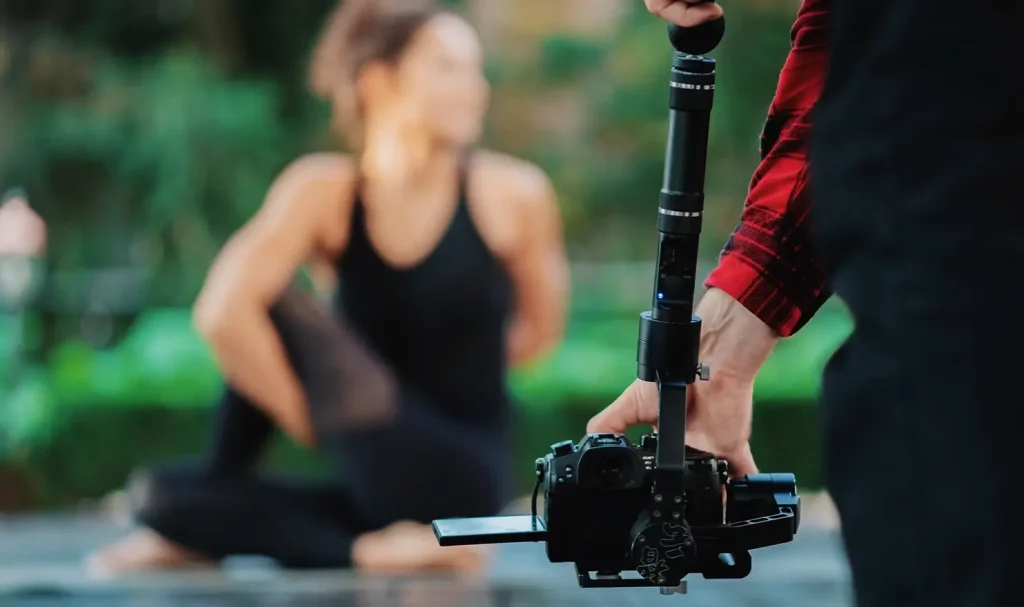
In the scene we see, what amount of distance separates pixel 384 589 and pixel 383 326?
0.71 meters

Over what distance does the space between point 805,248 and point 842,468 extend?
308mm

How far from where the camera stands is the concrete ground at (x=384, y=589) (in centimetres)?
342

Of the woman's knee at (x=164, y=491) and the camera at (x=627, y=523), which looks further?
the woman's knee at (x=164, y=491)

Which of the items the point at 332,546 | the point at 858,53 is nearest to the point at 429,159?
the point at 332,546

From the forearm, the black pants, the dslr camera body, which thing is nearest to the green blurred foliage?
the forearm

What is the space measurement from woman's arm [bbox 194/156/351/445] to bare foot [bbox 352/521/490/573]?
1.43ft

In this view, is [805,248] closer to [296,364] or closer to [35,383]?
[296,364]

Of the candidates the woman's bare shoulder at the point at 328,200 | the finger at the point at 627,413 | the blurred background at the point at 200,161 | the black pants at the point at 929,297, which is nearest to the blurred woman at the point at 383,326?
the woman's bare shoulder at the point at 328,200

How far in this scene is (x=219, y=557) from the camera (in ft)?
11.8

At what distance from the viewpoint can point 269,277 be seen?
3375 mm

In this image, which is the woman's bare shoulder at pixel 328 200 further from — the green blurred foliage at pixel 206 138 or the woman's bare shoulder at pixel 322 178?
the green blurred foliage at pixel 206 138

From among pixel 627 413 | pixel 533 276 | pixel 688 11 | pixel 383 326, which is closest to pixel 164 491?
pixel 383 326

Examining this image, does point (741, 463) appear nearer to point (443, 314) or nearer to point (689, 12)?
point (689, 12)

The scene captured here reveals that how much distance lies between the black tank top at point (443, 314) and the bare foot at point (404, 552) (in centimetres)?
33
